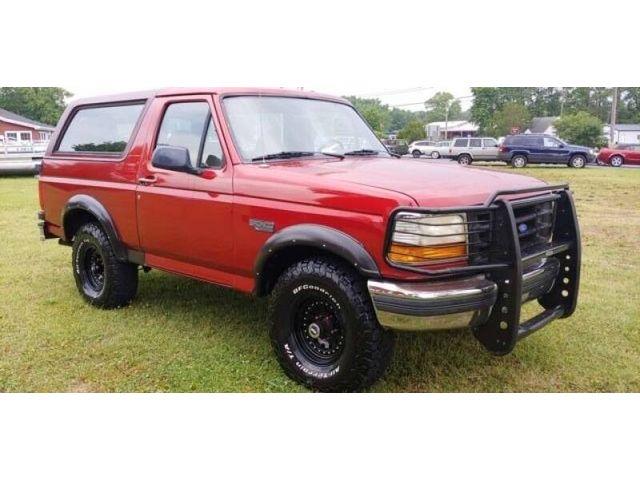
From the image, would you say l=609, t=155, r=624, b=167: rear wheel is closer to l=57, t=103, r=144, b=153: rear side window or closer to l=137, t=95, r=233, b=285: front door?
l=57, t=103, r=144, b=153: rear side window

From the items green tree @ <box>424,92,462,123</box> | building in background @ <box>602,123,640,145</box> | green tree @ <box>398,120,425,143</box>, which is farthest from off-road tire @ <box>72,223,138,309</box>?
green tree @ <box>424,92,462,123</box>

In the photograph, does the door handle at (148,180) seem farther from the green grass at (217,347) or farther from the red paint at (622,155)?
the red paint at (622,155)

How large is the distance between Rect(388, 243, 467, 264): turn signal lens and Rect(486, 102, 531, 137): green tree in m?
41.9

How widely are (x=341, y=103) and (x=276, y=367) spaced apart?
2.48 meters

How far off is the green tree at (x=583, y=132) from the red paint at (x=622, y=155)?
769 cm

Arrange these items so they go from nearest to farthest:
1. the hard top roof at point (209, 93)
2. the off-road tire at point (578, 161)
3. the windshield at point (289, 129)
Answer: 1. the windshield at point (289, 129)
2. the hard top roof at point (209, 93)
3. the off-road tire at point (578, 161)

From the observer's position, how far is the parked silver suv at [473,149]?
2872 cm

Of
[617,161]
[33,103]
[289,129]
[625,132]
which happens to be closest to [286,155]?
[289,129]

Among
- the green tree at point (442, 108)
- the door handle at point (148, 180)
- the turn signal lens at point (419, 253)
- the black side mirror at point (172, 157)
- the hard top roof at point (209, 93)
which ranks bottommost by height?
the turn signal lens at point (419, 253)

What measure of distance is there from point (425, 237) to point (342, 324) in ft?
2.47

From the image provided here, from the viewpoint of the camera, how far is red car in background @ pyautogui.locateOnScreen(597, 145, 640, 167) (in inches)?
1077

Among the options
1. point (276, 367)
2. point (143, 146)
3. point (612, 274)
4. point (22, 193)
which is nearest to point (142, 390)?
point (276, 367)

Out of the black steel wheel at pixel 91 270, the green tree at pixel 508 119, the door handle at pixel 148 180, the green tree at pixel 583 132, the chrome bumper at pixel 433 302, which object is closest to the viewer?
the chrome bumper at pixel 433 302

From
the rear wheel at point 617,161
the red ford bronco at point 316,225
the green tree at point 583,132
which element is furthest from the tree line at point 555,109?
the red ford bronco at point 316,225
